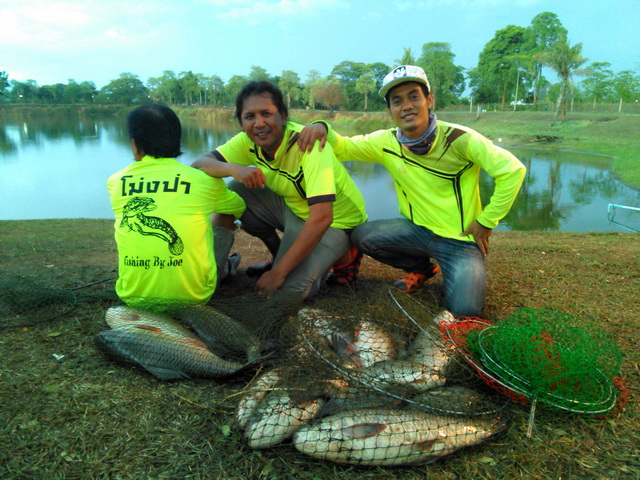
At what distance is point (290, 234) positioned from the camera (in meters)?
4.59

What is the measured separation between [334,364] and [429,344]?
0.75 metres

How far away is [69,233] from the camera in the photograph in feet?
27.5

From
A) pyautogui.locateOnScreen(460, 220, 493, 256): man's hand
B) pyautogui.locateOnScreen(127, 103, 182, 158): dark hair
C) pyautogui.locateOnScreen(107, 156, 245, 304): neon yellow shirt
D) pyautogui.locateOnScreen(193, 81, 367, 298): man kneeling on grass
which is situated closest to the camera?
pyautogui.locateOnScreen(107, 156, 245, 304): neon yellow shirt

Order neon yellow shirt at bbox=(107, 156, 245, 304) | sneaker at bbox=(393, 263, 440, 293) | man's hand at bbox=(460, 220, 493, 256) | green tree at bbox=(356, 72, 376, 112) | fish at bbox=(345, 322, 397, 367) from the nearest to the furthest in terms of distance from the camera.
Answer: fish at bbox=(345, 322, 397, 367) < neon yellow shirt at bbox=(107, 156, 245, 304) < man's hand at bbox=(460, 220, 493, 256) < sneaker at bbox=(393, 263, 440, 293) < green tree at bbox=(356, 72, 376, 112)

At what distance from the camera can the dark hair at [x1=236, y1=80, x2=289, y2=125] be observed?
3991 mm

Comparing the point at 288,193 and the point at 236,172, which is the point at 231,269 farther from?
the point at 236,172

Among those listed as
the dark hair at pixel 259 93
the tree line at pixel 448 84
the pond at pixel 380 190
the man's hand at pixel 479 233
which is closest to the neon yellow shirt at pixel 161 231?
the dark hair at pixel 259 93

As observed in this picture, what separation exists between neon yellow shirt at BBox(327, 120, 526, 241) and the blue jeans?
4.5 inches

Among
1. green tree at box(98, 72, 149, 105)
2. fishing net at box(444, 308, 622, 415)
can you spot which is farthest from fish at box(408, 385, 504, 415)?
green tree at box(98, 72, 149, 105)

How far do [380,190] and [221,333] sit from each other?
16.5 m

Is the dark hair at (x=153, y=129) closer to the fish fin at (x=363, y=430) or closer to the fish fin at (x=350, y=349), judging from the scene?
the fish fin at (x=350, y=349)

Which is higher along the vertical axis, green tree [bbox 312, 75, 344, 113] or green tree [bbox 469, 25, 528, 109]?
green tree [bbox 469, 25, 528, 109]

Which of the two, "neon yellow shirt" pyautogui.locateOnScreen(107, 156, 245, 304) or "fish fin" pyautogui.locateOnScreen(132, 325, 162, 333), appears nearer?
"fish fin" pyautogui.locateOnScreen(132, 325, 162, 333)

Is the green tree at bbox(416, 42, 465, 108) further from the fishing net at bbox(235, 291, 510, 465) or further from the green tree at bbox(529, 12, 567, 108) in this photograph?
the fishing net at bbox(235, 291, 510, 465)
